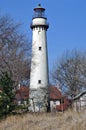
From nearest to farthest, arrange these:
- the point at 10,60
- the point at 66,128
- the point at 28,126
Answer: the point at 66,128
the point at 28,126
the point at 10,60

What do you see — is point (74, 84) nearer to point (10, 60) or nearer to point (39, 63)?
point (39, 63)

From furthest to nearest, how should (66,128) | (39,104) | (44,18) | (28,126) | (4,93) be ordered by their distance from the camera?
1. (44,18)
2. (39,104)
3. (4,93)
4. (28,126)
5. (66,128)

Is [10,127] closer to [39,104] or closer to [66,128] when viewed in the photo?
[66,128]

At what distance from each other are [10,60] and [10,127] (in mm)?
22292

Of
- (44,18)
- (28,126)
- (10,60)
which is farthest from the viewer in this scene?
(44,18)

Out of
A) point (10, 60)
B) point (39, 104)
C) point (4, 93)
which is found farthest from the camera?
point (39, 104)

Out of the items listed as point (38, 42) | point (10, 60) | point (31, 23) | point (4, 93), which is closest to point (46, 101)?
point (38, 42)

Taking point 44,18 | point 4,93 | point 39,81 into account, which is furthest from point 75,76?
point 4,93

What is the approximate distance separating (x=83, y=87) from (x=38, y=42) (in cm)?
948

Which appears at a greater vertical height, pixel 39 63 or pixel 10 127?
pixel 39 63

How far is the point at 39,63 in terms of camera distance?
176ft

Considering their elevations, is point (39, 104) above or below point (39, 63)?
below

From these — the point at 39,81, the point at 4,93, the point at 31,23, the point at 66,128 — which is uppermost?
the point at 31,23

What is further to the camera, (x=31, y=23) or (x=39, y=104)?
(x=31, y=23)
